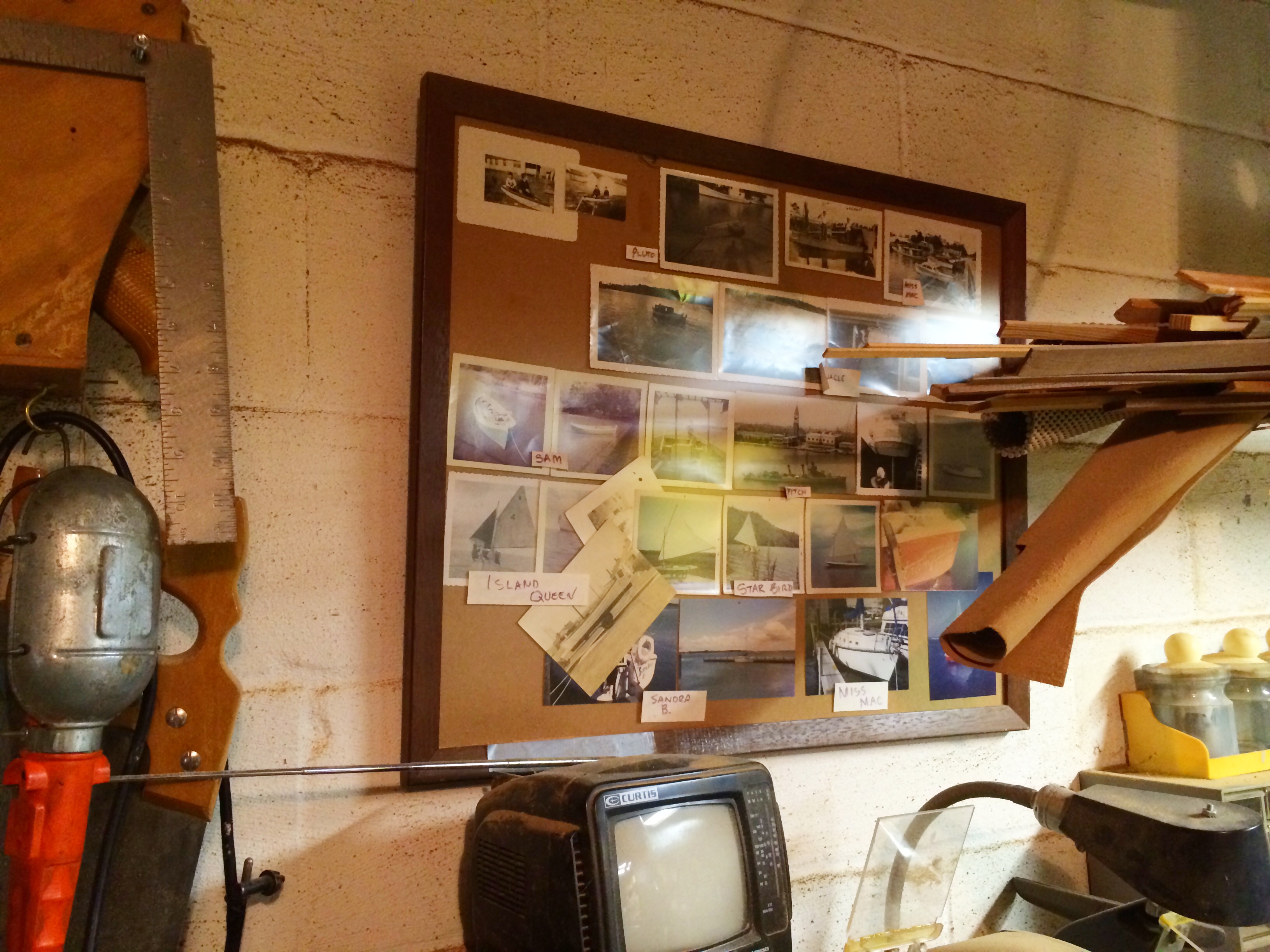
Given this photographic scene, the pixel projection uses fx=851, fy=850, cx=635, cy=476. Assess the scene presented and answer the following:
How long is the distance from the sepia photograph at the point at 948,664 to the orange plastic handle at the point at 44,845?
1.19 meters

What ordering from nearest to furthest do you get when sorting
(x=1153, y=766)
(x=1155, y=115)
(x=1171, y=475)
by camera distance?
(x=1171, y=475), (x=1153, y=766), (x=1155, y=115)

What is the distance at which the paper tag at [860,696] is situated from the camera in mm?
1343

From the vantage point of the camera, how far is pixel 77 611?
0.78 metres

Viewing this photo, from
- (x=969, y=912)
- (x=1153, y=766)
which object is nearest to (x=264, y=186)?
(x=969, y=912)

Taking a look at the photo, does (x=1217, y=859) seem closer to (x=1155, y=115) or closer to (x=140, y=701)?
(x=140, y=701)

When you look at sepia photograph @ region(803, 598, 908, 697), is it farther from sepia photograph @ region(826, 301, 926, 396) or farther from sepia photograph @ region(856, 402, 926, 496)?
sepia photograph @ region(826, 301, 926, 396)

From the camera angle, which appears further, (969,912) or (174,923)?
(969,912)

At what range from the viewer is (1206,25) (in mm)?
1858

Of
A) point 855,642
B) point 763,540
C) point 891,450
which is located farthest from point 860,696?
point 891,450

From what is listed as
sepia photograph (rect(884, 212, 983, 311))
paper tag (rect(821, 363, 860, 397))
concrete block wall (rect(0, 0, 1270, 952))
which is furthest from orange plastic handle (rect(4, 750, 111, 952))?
sepia photograph (rect(884, 212, 983, 311))

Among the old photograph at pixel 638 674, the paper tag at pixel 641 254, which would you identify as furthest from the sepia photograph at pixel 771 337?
the old photograph at pixel 638 674

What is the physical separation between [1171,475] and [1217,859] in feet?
1.62

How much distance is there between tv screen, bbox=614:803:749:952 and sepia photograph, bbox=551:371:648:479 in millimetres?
486

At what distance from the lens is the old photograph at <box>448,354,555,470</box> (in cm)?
112
